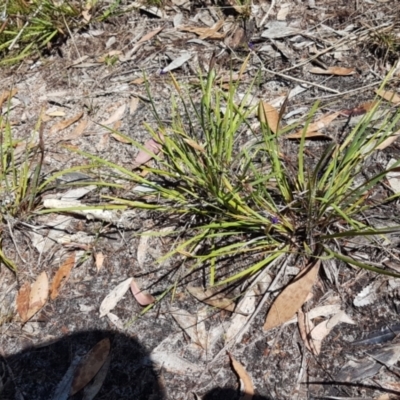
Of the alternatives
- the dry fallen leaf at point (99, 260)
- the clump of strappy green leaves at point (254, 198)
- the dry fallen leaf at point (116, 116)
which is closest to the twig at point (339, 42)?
the clump of strappy green leaves at point (254, 198)

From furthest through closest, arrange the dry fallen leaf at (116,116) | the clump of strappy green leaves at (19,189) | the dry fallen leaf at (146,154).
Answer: the dry fallen leaf at (116,116) < the dry fallen leaf at (146,154) < the clump of strappy green leaves at (19,189)

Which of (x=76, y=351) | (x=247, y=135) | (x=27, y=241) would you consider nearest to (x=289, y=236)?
(x=247, y=135)

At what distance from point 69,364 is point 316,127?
1.30 m

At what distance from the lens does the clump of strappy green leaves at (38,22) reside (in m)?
2.95

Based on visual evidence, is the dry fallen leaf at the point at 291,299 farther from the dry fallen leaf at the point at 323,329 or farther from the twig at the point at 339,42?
the twig at the point at 339,42

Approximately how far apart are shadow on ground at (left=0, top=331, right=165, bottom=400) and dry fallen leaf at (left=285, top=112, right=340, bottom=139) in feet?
3.34

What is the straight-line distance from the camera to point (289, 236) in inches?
73.4

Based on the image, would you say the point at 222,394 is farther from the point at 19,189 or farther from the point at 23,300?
the point at 19,189

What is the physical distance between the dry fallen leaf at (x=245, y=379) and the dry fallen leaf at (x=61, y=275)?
71cm

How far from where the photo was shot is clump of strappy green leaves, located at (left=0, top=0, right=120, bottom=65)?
9.67 feet

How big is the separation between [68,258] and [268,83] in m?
1.16

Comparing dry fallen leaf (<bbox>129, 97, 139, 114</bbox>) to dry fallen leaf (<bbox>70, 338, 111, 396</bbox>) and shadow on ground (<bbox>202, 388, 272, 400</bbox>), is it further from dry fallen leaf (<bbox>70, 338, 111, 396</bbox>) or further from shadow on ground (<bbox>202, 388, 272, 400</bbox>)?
shadow on ground (<bbox>202, 388, 272, 400</bbox>)

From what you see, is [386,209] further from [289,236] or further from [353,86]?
[353,86]

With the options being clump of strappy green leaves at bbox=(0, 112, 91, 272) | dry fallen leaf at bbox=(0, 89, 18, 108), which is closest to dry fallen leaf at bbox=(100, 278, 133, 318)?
clump of strappy green leaves at bbox=(0, 112, 91, 272)
